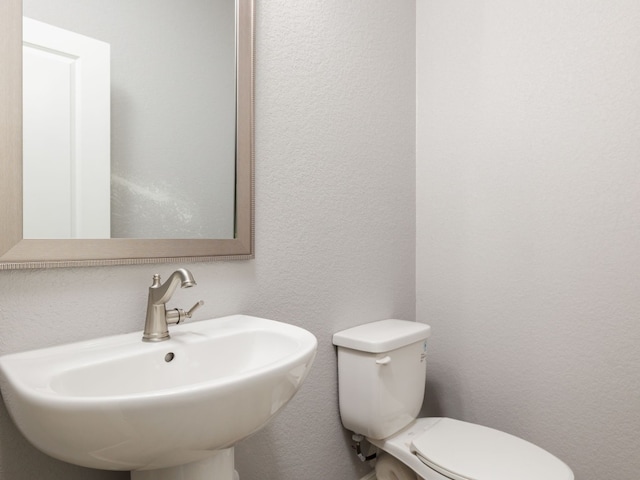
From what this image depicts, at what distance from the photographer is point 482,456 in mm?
1239

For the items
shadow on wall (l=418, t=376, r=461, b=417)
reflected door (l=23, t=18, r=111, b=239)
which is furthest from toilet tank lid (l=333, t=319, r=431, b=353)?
reflected door (l=23, t=18, r=111, b=239)

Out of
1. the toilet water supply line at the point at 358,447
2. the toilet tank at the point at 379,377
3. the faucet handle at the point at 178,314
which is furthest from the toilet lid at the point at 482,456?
the faucet handle at the point at 178,314

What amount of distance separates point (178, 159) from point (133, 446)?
708 mm

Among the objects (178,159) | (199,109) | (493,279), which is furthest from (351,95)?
(493,279)

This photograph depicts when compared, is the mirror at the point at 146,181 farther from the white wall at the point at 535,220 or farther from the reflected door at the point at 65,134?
the white wall at the point at 535,220

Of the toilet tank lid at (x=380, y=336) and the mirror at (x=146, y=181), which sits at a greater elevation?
the mirror at (x=146, y=181)

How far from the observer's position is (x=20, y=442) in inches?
32.8

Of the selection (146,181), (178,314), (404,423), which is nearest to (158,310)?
(178,314)

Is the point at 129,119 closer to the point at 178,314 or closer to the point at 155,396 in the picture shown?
the point at 178,314

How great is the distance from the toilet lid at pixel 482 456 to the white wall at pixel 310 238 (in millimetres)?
357

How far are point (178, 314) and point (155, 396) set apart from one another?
16.3 inches

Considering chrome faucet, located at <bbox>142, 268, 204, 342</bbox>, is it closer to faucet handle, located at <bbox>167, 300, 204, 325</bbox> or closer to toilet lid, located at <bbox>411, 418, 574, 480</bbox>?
faucet handle, located at <bbox>167, 300, 204, 325</bbox>

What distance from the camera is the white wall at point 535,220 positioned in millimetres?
1387

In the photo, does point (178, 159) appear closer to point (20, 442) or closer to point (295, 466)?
point (20, 442)
